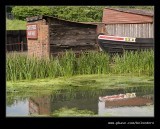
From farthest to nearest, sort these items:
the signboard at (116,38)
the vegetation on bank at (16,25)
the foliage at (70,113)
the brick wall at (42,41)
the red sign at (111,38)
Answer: the vegetation on bank at (16,25) < the red sign at (111,38) < the signboard at (116,38) < the brick wall at (42,41) < the foliage at (70,113)

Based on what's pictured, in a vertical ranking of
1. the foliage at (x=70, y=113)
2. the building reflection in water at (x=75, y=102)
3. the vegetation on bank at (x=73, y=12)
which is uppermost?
the vegetation on bank at (x=73, y=12)

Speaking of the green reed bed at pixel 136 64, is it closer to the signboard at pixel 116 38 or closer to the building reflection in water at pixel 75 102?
the signboard at pixel 116 38

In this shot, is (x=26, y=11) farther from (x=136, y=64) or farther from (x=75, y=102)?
(x=75, y=102)

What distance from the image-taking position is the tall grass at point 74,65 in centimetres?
1095

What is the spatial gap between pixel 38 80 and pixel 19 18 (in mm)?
3995

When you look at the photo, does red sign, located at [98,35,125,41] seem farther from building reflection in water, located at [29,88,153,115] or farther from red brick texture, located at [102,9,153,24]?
building reflection in water, located at [29,88,153,115]

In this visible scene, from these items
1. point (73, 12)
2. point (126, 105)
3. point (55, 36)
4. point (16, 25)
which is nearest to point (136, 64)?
point (55, 36)

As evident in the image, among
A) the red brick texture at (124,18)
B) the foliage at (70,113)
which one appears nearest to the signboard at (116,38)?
the red brick texture at (124,18)

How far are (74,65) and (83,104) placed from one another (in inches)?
124

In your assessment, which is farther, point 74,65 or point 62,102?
point 74,65

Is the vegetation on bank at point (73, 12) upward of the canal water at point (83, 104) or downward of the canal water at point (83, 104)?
upward

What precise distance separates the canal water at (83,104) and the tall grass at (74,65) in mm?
1598

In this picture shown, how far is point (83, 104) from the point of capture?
Answer: 28.3ft

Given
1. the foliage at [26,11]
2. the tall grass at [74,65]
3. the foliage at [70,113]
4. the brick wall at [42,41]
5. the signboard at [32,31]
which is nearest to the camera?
the foliage at [70,113]
